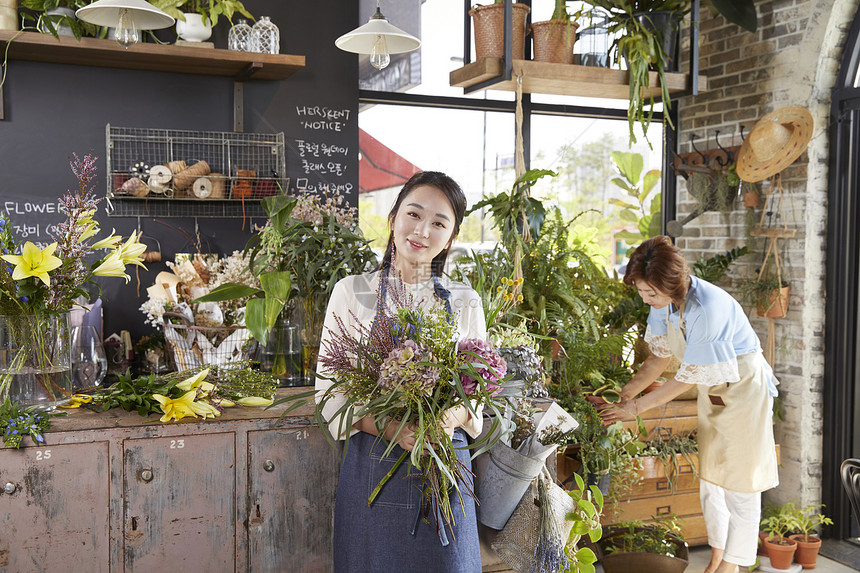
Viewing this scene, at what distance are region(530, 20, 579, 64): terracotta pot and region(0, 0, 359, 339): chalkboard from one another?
2.90 ft

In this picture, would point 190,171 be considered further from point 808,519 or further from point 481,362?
point 808,519

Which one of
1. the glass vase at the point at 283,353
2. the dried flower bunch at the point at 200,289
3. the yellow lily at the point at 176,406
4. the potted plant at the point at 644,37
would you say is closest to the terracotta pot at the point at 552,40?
the potted plant at the point at 644,37

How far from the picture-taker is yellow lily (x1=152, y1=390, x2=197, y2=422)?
2316mm

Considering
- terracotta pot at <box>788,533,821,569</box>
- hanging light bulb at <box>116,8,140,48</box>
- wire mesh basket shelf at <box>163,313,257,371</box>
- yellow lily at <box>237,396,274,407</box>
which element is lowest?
terracotta pot at <box>788,533,821,569</box>

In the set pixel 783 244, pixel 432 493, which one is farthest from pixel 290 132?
pixel 783 244

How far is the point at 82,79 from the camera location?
3.31m

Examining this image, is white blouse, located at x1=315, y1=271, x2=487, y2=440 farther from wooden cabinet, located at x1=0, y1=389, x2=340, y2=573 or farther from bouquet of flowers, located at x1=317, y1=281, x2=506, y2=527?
wooden cabinet, located at x1=0, y1=389, x2=340, y2=573

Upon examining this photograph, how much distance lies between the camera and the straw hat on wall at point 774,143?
3709 mm

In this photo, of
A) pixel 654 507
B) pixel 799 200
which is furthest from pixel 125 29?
pixel 799 200

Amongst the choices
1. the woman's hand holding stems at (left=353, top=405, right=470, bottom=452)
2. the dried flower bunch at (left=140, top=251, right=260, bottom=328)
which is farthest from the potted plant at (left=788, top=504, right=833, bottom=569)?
the dried flower bunch at (left=140, top=251, right=260, bottom=328)

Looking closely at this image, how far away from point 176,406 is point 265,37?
1.80m

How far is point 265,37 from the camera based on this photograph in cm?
336

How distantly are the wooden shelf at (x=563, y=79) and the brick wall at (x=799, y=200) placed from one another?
39cm

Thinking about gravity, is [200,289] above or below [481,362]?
above
